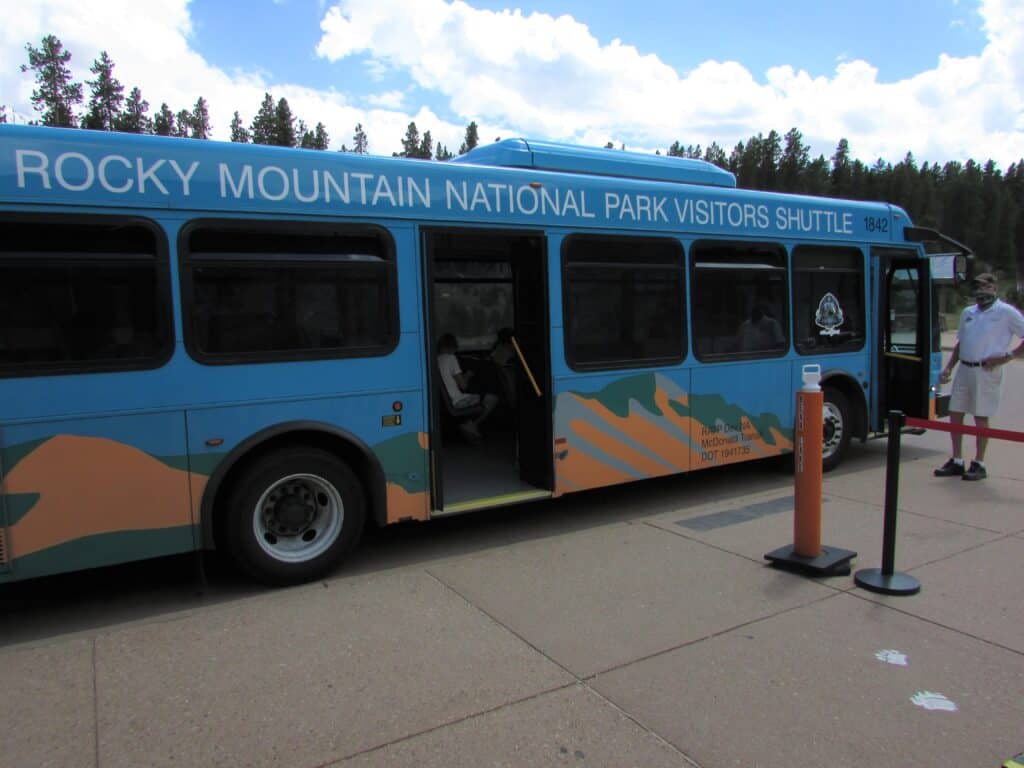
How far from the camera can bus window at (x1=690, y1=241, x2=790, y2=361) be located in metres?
6.26

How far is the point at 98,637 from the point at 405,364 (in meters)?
2.34

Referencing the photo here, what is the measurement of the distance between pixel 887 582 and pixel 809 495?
0.67 metres

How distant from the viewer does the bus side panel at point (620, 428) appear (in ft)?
18.1

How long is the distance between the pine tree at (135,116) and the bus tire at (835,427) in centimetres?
3738

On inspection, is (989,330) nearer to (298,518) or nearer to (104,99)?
(298,518)

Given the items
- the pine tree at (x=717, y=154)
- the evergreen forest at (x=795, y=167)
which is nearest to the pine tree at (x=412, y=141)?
the evergreen forest at (x=795, y=167)

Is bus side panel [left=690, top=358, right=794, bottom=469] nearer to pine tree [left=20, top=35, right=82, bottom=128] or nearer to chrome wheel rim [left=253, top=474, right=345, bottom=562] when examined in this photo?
chrome wheel rim [left=253, top=474, right=345, bottom=562]

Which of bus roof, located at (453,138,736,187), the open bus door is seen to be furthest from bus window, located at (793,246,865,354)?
the open bus door

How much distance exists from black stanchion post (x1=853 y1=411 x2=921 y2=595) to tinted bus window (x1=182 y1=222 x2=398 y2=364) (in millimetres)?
3227

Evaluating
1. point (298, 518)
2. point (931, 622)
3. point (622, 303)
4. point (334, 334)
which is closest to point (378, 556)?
point (298, 518)

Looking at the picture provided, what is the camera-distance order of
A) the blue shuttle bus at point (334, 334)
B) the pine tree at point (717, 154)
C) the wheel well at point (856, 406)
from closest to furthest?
the blue shuttle bus at point (334, 334) → the wheel well at point (856, 406) → the pine tree at point (717, 154)

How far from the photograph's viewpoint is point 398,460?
4820 mm

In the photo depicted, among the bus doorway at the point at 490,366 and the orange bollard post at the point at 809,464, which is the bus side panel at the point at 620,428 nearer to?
the bus doorway at the point at 490,366

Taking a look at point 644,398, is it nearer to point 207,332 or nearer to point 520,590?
point 520,590
